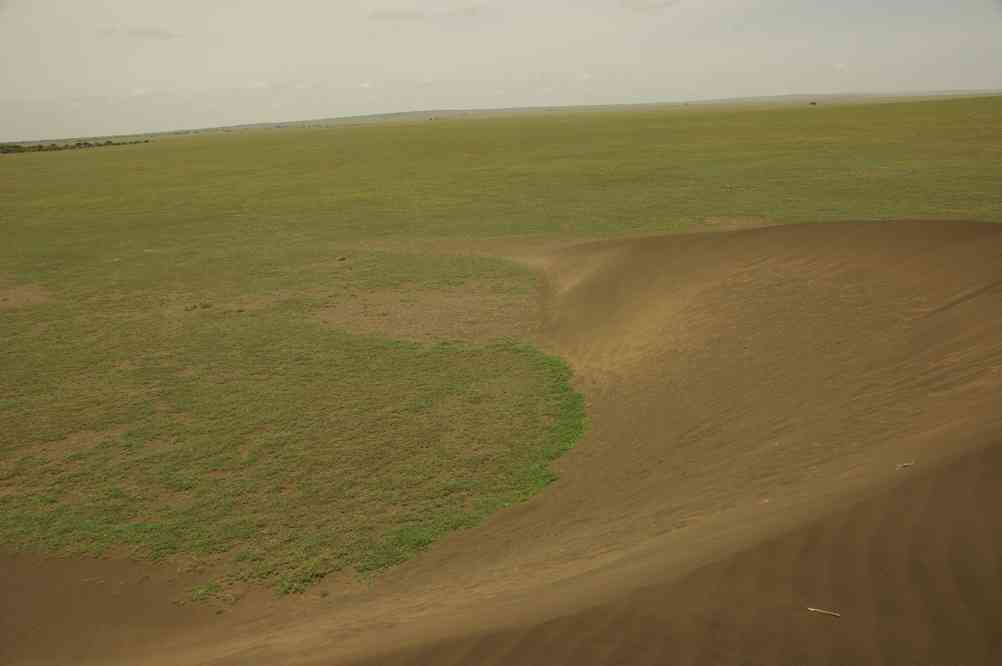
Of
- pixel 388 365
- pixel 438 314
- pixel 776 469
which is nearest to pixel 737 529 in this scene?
pixel 776 469

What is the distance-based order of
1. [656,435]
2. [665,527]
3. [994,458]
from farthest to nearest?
[656,435], [665,527], [994,458]

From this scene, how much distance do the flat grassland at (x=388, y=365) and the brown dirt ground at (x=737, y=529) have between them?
4.3 inches

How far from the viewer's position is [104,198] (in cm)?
3544

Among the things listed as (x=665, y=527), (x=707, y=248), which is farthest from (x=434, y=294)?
(x=665, y=527)

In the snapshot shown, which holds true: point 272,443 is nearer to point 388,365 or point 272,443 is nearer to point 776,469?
point 388,365

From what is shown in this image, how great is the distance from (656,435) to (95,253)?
66.8 feet

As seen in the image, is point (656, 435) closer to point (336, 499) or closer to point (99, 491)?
point (336, 499)

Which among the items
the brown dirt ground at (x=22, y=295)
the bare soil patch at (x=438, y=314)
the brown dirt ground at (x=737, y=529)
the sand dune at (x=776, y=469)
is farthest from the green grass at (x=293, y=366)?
the sand dune at (x=776, y=469)

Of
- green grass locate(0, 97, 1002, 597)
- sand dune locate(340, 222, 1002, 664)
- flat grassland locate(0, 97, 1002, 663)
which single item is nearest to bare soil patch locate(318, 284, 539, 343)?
flat grassland locate(0, 97, 1002, 663)

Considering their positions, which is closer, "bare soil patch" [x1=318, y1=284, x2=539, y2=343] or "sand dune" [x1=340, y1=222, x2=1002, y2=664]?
"sand dune" [x1=340, y1=222, x2=1002, y2=664]

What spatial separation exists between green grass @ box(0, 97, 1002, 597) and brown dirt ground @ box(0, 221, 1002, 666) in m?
0.73

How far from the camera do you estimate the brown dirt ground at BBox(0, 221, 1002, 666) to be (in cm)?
377

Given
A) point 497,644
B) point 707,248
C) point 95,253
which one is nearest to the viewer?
point 497,644

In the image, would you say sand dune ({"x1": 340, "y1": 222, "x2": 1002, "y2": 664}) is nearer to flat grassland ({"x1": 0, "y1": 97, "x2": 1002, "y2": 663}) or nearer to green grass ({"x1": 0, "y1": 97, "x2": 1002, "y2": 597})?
flat grassland ({"x1": 0, "y1": 97, "x2": 1002, "y2": 663})
